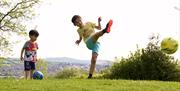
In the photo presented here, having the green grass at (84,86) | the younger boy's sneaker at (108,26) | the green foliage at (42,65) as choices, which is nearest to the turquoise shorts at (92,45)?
the younger boy's sneaker at (108,26)

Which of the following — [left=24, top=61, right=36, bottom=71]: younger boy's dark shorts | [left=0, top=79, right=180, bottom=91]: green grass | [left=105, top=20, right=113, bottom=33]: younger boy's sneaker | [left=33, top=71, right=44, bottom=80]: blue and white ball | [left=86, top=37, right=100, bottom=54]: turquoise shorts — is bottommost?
[left=0, top=79, right=180, bottom=91]: green grass

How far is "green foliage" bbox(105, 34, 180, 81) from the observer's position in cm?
2272

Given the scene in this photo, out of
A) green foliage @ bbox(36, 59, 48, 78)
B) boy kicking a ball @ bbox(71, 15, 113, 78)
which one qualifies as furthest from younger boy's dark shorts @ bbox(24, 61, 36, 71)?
green foliage @ bbox(36, 59, 48, 78)

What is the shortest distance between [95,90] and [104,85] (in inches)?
38.9

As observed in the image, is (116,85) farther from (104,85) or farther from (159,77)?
(159,77)

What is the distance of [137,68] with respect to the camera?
75.6 feet

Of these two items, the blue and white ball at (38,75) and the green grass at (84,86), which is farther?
the blue and white ball at (38,75)

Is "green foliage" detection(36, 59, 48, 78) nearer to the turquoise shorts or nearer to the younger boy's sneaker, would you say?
the turquoise shorts

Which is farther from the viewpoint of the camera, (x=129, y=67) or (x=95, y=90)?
(x=129, y=67)

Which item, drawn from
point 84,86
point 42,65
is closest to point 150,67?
point 84,86

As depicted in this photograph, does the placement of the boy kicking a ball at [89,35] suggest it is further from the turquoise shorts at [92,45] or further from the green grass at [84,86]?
the green grass at [84,86]

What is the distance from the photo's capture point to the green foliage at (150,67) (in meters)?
22.7

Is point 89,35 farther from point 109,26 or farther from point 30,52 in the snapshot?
point 30,52

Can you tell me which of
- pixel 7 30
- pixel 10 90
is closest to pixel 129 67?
pixel 10 90
